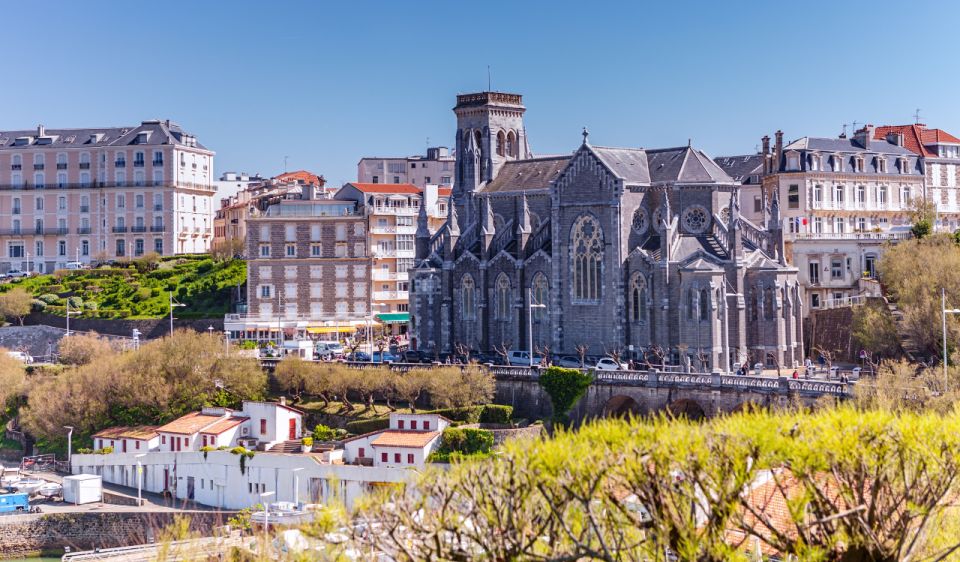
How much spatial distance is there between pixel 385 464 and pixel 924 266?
2925cm

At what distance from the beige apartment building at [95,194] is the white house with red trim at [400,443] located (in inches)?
1973

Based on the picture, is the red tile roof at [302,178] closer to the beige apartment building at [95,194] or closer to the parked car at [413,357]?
the beige apartment building at [95,194]

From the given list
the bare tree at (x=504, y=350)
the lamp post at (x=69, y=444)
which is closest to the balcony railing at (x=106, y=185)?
the lamp post at (x=69, y=444)

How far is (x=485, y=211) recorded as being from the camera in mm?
78000

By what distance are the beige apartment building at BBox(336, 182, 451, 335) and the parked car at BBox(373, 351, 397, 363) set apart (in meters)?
13.5

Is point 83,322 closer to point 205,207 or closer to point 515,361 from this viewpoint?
point 205,207

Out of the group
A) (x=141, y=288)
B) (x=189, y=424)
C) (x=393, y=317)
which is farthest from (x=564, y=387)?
(x=141, y=288)

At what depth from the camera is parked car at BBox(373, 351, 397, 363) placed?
247 feet

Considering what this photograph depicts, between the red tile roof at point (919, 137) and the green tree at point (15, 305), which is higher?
the red tile roof at point (919, 137)

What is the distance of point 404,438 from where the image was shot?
198 feet

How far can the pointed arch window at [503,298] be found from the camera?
76250 millimetres

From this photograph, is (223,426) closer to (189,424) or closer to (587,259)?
(189,424)

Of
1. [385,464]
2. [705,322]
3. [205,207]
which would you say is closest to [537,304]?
[705,322]

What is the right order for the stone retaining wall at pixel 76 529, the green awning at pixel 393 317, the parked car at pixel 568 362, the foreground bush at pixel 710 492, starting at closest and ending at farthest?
the foreground bush at pixel 710 492, the stone retaining wall at pixel 76 529, the parked car at pixel 568 362, the green awning at pixel 393 317
